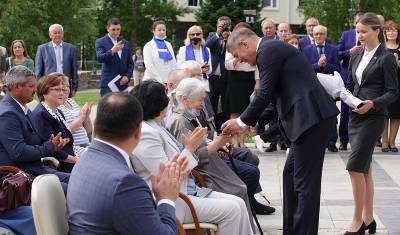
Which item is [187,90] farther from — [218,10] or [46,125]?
[218,10]

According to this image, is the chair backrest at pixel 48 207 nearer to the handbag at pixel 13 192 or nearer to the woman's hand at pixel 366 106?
the handbag at pixel 13 192

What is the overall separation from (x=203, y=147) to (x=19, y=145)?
4.86 ft

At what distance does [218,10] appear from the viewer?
51000 millimetres

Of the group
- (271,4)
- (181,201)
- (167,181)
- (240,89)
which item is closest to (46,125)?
(181,201)

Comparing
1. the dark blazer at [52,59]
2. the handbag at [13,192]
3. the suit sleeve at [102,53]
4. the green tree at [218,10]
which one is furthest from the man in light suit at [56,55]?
the green tree at [218,10]

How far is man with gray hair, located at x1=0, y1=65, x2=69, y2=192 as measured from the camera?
5887 millimetres

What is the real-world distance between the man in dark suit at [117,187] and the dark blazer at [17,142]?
8.16ft

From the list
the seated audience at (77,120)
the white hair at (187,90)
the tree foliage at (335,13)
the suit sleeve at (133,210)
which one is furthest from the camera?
the tree foliage at (335,13)

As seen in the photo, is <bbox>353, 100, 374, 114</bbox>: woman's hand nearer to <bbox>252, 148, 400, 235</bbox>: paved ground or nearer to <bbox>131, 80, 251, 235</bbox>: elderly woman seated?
<bbox>252, 148, 400, 235</bbox>: paved ground

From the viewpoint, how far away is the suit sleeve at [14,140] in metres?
5.87

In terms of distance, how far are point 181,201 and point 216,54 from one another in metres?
7.63

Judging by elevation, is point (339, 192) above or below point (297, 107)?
below

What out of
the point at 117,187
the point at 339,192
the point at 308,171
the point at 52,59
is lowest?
the point at 339,192

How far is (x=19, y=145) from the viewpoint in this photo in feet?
19.3
